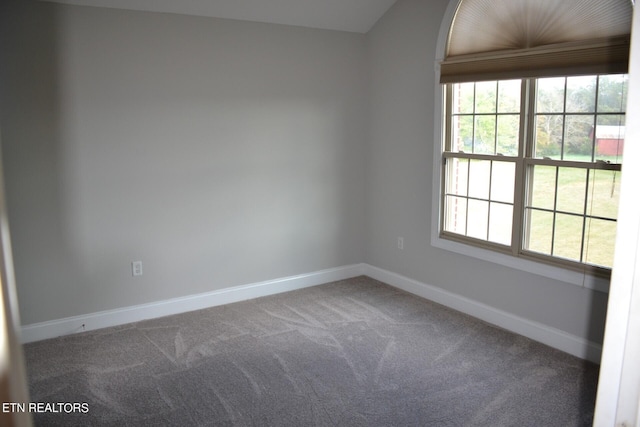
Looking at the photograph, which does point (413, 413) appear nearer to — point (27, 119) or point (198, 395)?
point (198, 395)

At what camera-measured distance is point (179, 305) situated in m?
4.18

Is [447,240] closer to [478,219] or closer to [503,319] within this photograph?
[478,219]

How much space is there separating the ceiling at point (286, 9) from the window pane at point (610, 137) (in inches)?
85.4

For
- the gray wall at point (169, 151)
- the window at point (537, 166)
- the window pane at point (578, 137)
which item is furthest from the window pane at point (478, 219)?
the gray wall at point (169, 151)

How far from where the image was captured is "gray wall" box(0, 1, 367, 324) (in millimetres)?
3516

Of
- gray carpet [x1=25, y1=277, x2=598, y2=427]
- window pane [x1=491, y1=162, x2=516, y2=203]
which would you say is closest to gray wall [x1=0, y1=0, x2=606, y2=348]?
gray carpet [x1=25, y1=277, x2=598, y2=427]

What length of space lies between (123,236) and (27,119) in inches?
41.2

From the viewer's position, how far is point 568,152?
10.9 feet

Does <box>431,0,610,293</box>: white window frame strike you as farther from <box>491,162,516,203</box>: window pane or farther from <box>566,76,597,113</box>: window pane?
<box>566,76,597,113</box>: window pane

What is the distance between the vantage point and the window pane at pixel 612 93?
9.78 ft

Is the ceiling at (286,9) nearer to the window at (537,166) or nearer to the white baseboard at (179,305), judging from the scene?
the window at (537,166)

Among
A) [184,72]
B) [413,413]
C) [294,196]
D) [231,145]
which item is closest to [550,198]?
[413,413]

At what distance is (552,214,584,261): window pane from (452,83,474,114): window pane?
1117 mm

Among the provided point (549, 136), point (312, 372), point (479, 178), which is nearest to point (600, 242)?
point (549, 136)
